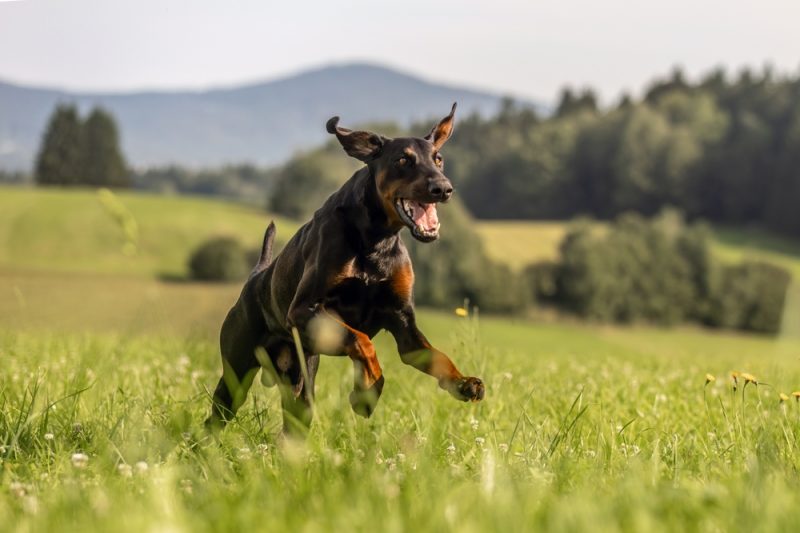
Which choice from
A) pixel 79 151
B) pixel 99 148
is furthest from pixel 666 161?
pixel 79 151

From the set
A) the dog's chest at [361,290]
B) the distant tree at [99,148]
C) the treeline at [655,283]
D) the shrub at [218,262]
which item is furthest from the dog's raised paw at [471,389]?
the distant tree at [99,148]

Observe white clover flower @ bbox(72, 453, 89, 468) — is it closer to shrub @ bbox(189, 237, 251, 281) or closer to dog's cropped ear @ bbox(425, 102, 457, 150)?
dog's cropped ear @ bbox(425, 102, 457, 150)

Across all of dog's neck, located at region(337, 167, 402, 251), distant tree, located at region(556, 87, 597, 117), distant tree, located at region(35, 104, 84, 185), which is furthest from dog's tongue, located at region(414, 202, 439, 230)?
distant tree, located at region(556, 87, 597, 117)

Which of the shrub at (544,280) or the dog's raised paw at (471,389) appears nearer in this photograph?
the dog's raised paw at (471,389)

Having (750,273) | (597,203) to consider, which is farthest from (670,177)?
(750,273)

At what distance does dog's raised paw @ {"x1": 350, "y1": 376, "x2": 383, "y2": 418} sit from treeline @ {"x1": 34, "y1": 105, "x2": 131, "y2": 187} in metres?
129

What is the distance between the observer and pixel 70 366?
827 cm

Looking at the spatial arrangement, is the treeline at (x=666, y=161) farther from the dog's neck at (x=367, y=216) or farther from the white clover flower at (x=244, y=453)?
the white clover flower at (x=244, y=453)

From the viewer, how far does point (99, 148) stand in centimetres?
12681

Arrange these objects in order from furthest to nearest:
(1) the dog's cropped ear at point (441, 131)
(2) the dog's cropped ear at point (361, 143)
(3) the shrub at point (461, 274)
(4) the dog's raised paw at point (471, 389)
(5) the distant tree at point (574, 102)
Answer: (5) the distant tree at point (574, 102) → (3) the shrub at point (461, 274) → (1) the dog's cropped ear at point (441, 131) → (2) the dog's cropped ear at point (361, 143) → (4) the dog's raised paw at point (471, 389)

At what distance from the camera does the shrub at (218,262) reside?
79062 millimetres

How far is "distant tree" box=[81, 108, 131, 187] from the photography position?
12631 cm

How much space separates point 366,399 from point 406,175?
4.34 feet

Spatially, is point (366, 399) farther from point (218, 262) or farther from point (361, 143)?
point (218, 262)
